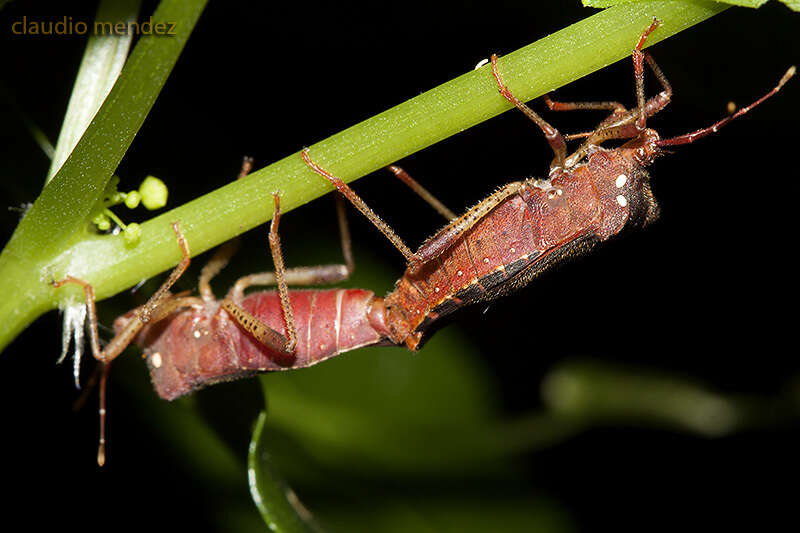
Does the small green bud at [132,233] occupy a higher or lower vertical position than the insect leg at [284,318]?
lower

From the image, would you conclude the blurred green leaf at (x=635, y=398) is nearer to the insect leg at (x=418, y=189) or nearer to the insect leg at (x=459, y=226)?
the insect leg at (x=418, y=189)

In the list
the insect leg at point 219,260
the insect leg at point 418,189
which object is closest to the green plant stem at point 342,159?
the insect leg at point 219,260

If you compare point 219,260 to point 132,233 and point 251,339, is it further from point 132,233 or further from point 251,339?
point 132,233

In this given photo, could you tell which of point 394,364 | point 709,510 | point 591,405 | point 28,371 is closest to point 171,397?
point 28,371

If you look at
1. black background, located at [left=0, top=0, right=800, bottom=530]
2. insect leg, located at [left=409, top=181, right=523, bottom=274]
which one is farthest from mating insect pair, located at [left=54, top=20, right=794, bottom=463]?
black background, located at [left=0, top=0, right=800, bottom=530]

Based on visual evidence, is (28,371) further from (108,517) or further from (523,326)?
(523,326)

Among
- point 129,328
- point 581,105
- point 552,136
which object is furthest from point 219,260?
point 581,105
